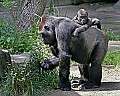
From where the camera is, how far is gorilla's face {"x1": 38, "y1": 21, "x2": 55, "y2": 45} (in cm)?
557

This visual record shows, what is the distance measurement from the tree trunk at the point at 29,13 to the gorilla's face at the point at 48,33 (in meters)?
2.73

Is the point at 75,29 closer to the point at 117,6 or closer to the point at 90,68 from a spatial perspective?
the point at 90,68

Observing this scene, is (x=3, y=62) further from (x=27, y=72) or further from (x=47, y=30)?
(x=47, y=30)

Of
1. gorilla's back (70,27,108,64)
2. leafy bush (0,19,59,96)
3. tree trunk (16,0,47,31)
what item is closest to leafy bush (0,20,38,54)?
leafy bush (0,19,59,96)

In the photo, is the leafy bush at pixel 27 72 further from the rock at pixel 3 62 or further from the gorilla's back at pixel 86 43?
the gorilla's back at pixel 86 43

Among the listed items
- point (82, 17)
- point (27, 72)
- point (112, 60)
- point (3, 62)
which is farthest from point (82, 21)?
point (112, 60)

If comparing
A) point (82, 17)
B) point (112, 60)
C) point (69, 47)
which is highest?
point (82, 17)

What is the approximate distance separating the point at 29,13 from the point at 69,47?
2.98 meters

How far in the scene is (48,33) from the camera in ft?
18.3

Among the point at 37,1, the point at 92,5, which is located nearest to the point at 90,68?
the point at 37,1

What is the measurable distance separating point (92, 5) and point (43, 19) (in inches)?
534

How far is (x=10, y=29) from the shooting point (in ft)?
25.0

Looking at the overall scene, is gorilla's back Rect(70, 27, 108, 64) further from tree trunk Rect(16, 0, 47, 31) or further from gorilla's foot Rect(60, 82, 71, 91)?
tree trunk Rect(16, 0, 47, 31)

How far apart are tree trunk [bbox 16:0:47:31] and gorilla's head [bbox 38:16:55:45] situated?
2.72m
